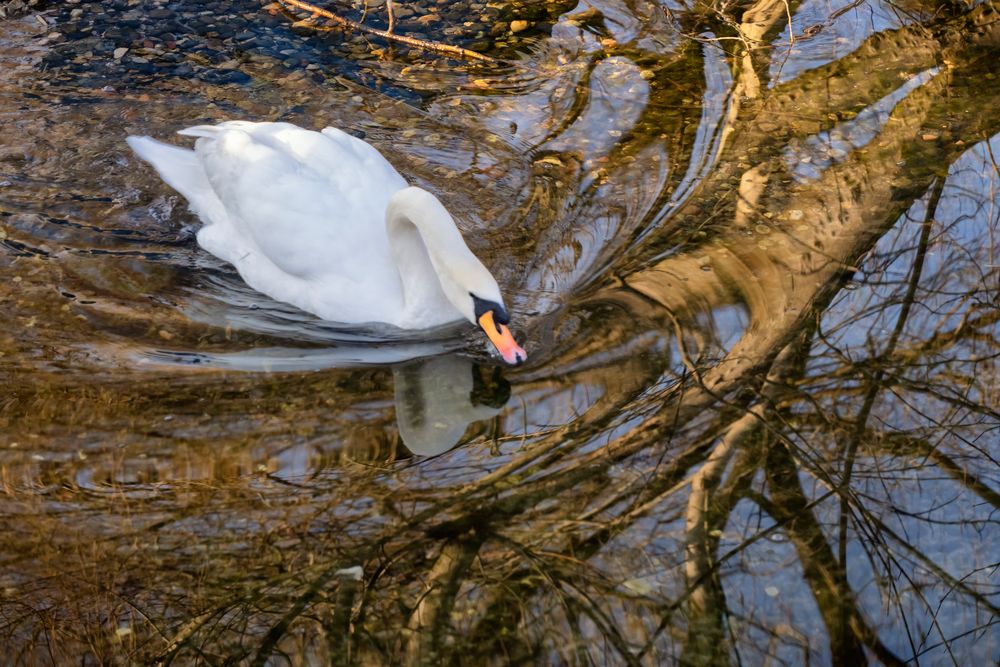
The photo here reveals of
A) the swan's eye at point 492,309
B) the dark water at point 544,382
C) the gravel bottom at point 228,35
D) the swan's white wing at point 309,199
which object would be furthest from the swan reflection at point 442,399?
the gravel bottom at point 228,35

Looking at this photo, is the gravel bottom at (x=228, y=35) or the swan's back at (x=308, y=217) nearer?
the swan's back at (x=308, y=217)

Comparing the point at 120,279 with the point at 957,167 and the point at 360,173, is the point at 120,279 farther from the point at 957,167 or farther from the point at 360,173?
the point at 957,167

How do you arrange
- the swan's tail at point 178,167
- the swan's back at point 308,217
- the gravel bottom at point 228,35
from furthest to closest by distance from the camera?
the gravel bottom at point 228,35, the swan's tail at point 178,167, the swan's back at point 308,217

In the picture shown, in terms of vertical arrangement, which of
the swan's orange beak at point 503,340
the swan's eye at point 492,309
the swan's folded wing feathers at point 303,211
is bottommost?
the swan's folded wing feathers at point 303,211

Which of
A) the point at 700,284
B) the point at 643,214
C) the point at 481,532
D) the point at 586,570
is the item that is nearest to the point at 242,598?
the point at 481,532

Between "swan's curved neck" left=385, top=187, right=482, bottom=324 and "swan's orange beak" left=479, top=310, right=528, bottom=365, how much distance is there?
225 millimetres

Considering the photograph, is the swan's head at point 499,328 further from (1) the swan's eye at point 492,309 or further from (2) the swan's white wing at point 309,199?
(2) the swan's white wing at point 309,199

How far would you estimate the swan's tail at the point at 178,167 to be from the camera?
638 centimetres

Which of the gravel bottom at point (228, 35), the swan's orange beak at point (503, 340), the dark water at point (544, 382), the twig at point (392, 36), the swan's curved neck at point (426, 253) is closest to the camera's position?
the dark water at point (544, 382)

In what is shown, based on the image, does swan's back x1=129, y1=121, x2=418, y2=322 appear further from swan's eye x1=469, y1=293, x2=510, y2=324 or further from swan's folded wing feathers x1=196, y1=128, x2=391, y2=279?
swan's eye x1=469, y1=293, x2=510, y2=324

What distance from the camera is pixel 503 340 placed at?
16.3ft

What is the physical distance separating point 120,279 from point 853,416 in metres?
3.57

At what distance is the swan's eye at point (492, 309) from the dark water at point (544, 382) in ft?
1.12

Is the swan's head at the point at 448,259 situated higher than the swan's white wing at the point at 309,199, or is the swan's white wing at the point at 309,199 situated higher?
the swan's head at the point at 448,259
